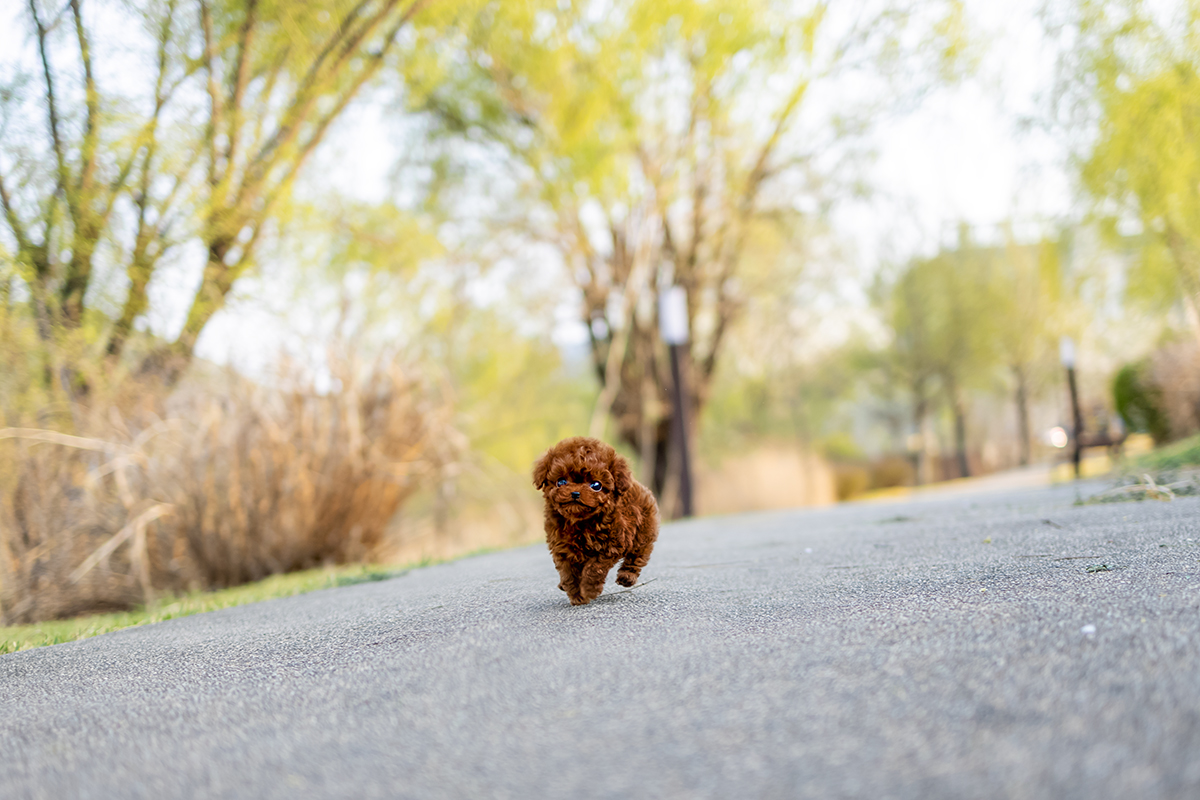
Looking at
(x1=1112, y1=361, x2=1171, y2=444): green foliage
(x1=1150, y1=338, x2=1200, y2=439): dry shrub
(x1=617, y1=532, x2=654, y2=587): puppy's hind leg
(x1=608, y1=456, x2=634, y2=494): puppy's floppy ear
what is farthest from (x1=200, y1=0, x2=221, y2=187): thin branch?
(x1=1112, y1=361, x2=1171, y2=444): green foliage

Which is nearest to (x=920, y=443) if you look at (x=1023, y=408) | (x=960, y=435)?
(x=960, y=435)

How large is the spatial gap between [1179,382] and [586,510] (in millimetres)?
10666

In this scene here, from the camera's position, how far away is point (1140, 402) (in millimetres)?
12289

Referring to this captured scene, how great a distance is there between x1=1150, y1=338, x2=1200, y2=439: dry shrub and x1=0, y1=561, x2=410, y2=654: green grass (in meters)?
9.88

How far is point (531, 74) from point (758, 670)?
9.68 meters

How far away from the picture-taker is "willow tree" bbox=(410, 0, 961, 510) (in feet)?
32.0

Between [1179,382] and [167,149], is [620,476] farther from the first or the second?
[1179,382]

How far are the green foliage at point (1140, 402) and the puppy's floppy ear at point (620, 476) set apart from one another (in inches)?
444

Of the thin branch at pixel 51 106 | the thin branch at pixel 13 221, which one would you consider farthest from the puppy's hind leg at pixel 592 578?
the thin branch at pixel 51 106

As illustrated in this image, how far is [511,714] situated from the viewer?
168 cm

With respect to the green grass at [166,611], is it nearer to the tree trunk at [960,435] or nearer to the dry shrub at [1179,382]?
the dry shrub at [1179,382]

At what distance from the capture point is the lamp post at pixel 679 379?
9.10 meters

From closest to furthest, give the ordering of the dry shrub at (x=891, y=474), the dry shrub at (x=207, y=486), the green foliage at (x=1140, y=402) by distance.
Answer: the dry shrub at (x=207, y=486)
the green foliage at (x=1140, y=402)
the dry shrub at (x=891, y=474)

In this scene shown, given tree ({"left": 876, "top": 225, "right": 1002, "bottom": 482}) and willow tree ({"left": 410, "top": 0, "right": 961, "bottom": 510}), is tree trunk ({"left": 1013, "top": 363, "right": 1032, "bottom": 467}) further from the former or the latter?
willow tree ({"left": 410, "top": 0, "right": 961, "bottom": 510})
